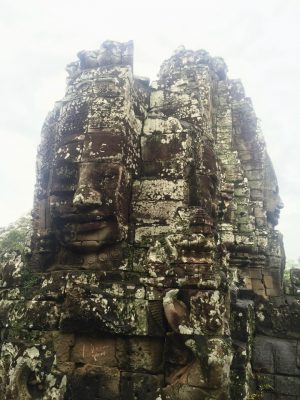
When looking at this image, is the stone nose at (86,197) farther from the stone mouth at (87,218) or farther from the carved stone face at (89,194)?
the stone mouth at (87,218)

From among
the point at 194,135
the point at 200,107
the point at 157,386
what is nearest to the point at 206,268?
the point at 157,386

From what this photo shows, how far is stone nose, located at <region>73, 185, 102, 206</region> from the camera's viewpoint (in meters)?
4.62

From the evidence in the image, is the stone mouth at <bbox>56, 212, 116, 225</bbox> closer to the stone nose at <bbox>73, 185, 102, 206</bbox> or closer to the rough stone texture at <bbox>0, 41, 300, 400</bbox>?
the rough stone texture at <bbox>0, 41, 300, 400</bbox>

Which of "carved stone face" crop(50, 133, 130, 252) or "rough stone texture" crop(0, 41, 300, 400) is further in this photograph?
"carved stone face" crop(50, 133, 130, 252)

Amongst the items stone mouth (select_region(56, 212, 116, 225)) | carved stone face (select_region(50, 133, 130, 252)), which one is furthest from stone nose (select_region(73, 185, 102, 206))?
stone mouth (select_region(56, 212, 116, 225))

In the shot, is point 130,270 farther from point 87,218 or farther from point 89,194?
point 89,194

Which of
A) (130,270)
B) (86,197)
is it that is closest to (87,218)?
(86,197)

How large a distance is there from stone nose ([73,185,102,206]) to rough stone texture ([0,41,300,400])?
16 millimetres

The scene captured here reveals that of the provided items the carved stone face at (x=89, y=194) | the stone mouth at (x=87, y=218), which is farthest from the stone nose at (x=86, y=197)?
the stone mouth at (x=87, y=218)

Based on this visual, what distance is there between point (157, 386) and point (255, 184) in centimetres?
722

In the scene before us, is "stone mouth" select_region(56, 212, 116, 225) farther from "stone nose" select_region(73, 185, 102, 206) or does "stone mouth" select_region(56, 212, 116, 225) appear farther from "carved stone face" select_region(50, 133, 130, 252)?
"stone nose" select_region(73, 185, 102, 206)

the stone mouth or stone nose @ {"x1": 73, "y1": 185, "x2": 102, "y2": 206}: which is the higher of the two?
stone nose @ {"x1": 73, "y1": 185, "x2": 102, "y2": 206}

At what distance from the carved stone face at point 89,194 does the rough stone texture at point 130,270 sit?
1cm

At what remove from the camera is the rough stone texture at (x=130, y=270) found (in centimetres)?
413
